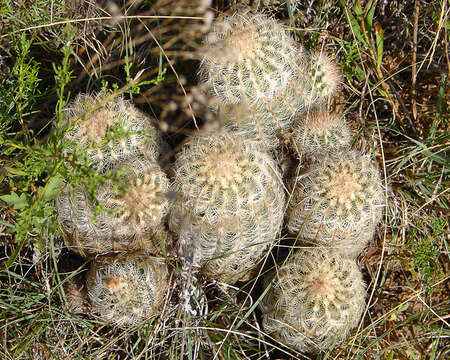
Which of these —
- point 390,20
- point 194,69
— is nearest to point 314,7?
point 390,20

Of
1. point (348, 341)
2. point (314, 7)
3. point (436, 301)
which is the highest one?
point (314, 7)

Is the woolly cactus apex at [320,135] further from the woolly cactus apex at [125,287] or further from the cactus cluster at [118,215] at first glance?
the woolly cactus apex at [125,287]

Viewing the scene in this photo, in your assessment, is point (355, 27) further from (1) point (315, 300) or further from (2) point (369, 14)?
(1) point (315, 300)

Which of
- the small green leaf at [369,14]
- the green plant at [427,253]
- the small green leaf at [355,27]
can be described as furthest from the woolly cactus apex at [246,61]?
the green plant at [427,253]

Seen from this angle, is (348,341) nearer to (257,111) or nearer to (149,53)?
(257,111)

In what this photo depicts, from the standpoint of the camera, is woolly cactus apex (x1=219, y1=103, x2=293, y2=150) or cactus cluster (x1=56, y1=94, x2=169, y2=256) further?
woolly cactus apex (x1=219, y1=103, x2=293, y2=150)

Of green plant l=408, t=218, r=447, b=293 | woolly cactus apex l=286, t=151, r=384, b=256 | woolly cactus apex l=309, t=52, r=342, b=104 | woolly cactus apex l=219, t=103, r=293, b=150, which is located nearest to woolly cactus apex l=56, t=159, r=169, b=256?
woolly cactus apex l=219, t=103, r=293, b=150

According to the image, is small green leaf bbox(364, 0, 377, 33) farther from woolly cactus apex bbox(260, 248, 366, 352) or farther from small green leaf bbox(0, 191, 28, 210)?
small green leaf bbox(0, 191, 28, 210)
